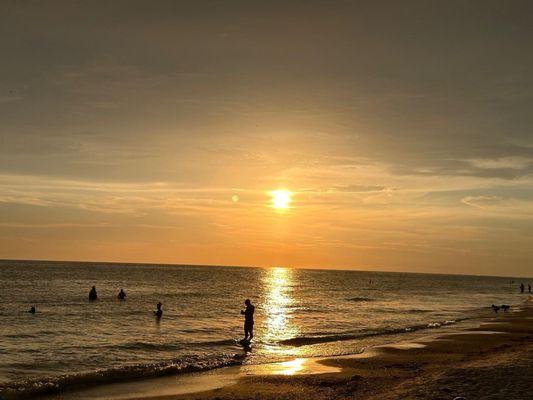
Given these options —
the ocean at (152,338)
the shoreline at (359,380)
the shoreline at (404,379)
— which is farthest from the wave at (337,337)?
the shoreline at (359,380)

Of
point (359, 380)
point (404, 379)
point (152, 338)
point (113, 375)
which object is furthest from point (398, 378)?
point (152, 338)

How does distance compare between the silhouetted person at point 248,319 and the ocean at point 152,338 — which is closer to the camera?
the ocean at point 152,338

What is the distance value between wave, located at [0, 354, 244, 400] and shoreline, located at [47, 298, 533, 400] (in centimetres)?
64

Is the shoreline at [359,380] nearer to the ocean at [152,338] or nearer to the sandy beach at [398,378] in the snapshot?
the sandy beach at [398,378]

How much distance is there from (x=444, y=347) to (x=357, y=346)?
441 cm

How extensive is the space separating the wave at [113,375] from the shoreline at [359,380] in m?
0.64

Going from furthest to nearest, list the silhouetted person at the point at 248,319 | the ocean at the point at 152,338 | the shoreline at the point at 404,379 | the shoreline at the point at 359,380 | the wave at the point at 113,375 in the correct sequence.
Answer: the silhouetted person at the point at 248,319 < the ocean at the point at 152,338 < the wave at the point at 113,375 < the shoreline at the point at 359,380 < the shoreline at the point at 404,379

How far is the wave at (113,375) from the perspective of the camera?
1595cm

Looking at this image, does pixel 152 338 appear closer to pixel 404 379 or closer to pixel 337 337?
pixel 337 337

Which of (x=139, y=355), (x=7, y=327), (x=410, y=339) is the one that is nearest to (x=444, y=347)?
(x=410, y=339)

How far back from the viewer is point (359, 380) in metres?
17.0

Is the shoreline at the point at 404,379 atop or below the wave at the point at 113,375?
atop

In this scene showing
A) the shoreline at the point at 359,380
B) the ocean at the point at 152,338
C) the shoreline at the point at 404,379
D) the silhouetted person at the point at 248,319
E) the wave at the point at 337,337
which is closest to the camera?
the shoreline at the point at 404,379

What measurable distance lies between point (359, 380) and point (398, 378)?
139 cm
